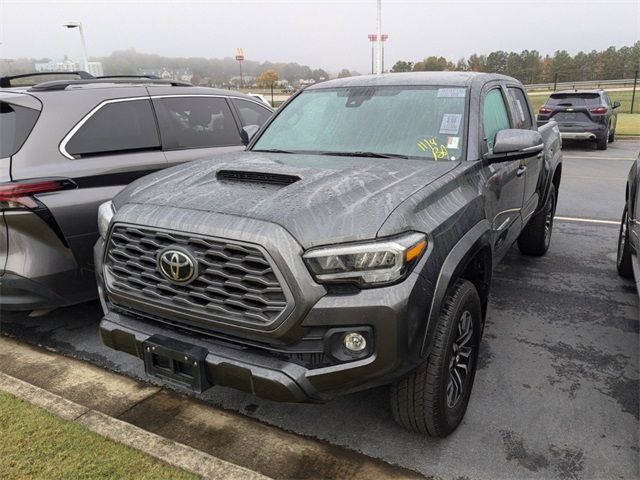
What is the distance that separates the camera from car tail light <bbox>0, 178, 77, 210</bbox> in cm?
308

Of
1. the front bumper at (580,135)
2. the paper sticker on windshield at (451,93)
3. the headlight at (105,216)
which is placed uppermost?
the paper sticker on windshield at (451,93)

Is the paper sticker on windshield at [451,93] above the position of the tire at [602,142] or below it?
above

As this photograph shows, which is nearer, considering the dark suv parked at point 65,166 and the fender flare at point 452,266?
the fender flare at point 452,266

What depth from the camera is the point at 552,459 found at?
8.17 ft

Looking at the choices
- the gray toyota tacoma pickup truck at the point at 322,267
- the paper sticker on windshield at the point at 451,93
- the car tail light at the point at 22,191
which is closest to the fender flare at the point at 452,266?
the gray toyota tacoma pickup truck at the point at 322,267

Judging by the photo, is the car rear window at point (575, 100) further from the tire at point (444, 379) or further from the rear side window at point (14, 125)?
the rear side window at point (14, 125)

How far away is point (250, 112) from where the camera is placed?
17.0 feet

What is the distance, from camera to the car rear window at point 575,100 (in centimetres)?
1402

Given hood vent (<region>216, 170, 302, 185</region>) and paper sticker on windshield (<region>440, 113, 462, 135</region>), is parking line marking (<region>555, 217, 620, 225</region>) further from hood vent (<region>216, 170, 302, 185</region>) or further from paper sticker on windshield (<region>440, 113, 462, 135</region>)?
hood vent (<region>216, 170, 302, 185</region>)

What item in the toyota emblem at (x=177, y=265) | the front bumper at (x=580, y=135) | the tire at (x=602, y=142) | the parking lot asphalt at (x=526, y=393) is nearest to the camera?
the toyota emblem at (x=177, y=265)

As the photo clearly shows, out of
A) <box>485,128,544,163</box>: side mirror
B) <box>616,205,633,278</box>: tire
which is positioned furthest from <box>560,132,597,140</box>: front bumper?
<box>485,128,544,163</box>: side mirror

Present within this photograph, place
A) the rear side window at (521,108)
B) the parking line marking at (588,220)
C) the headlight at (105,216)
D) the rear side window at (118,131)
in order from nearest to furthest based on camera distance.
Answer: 1. the headlight at (105,216)
2. the rear side window at (118,131)
3. the rear side window at (521,108)
4. the parking line marking at (588,220)

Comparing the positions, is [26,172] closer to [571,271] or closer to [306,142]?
[306,142]

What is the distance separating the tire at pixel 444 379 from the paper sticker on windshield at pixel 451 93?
1302 mm
